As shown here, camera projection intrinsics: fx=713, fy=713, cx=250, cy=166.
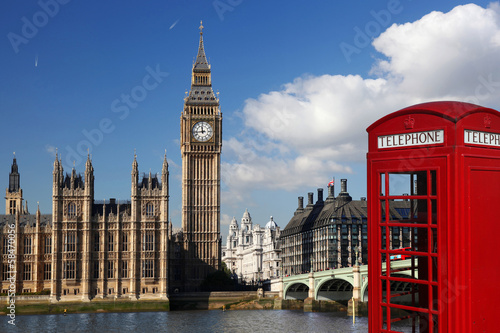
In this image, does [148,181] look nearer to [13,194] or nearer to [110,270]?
[110,270]

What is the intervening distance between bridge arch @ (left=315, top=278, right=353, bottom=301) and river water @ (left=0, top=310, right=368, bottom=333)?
640 centimetres

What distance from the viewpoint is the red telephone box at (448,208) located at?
2017cm

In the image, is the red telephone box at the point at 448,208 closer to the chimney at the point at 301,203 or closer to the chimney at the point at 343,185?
the chimney at the point at 343,185

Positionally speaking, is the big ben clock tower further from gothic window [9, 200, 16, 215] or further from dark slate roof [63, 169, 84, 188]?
gothic window [9, 200, 16, 215]

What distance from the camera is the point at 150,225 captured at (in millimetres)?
98750

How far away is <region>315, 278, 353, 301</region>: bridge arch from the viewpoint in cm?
9475

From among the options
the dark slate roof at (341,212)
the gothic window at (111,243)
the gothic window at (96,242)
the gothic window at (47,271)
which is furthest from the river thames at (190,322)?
the dark slate roof at (341,212)

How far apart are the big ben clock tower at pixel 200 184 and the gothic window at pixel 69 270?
61.0 feet

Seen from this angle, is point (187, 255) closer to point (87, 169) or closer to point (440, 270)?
point (87, 169)

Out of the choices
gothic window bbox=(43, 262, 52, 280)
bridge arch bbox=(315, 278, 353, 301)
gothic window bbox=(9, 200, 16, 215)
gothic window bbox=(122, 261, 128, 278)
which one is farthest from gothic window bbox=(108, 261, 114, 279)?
gothic window bbox=(9, 200, 16, 215)

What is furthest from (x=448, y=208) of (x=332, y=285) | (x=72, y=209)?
(x=72, y=209)

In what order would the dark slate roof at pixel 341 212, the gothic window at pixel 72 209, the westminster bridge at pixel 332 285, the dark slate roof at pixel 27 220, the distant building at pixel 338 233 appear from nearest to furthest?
the westminster bridge at pixel 332 285 → the gothic window at pixel 72 209 → the dark slate roof at pixel 27 220 → the dark slate roof at pixel 341 212 → the distant building at pixel 338 233

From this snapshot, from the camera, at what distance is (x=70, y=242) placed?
9700 centimetres

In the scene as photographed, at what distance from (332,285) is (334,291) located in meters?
1.12
